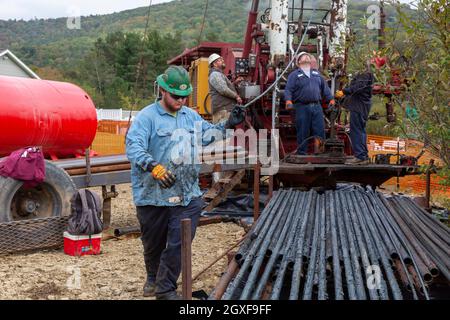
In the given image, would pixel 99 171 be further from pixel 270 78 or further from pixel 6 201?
pixel 270 78

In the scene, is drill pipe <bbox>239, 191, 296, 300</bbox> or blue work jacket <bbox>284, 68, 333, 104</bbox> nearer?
drill pipe <bbox>239, 191, 296, 300</bbox>

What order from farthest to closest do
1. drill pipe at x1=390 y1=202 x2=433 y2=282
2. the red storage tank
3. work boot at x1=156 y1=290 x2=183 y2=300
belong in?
the red storage tank → work boot at x1=156 y1=290 x2=183 y2=300 → drill pipe at x1=390 y1=202 x2=433 y2=282

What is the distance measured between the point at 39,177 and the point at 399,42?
4.11 meters

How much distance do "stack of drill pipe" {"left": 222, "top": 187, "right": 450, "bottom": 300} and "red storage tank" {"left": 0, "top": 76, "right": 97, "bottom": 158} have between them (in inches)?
148

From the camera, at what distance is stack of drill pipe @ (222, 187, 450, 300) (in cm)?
342

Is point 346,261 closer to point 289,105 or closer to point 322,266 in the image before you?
point 322,266

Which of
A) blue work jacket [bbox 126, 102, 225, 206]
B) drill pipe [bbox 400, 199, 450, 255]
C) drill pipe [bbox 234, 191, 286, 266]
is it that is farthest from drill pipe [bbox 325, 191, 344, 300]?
blue work jacket [bbox 126, 102, 225, 206]

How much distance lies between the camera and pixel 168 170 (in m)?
4.66

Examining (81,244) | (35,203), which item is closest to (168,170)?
(81,244)

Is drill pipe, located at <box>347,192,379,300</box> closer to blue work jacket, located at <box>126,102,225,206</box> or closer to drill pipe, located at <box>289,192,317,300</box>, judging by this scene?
drill pipe, located at <box>289,192,317,300</box>

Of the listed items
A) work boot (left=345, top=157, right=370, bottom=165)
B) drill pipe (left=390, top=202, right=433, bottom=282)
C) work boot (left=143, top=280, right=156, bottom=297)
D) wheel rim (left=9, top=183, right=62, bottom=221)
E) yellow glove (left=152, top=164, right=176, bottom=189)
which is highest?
yellow glove (left=152, top=164, right=176, bottom=189)

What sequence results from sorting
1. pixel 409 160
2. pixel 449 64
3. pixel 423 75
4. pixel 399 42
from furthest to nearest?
pixel 409 160, pixel 399 42, pixel 423 75, pixel 449 64

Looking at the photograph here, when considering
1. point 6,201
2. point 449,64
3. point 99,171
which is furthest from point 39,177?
point 449,64

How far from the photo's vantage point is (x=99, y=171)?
7824mm
